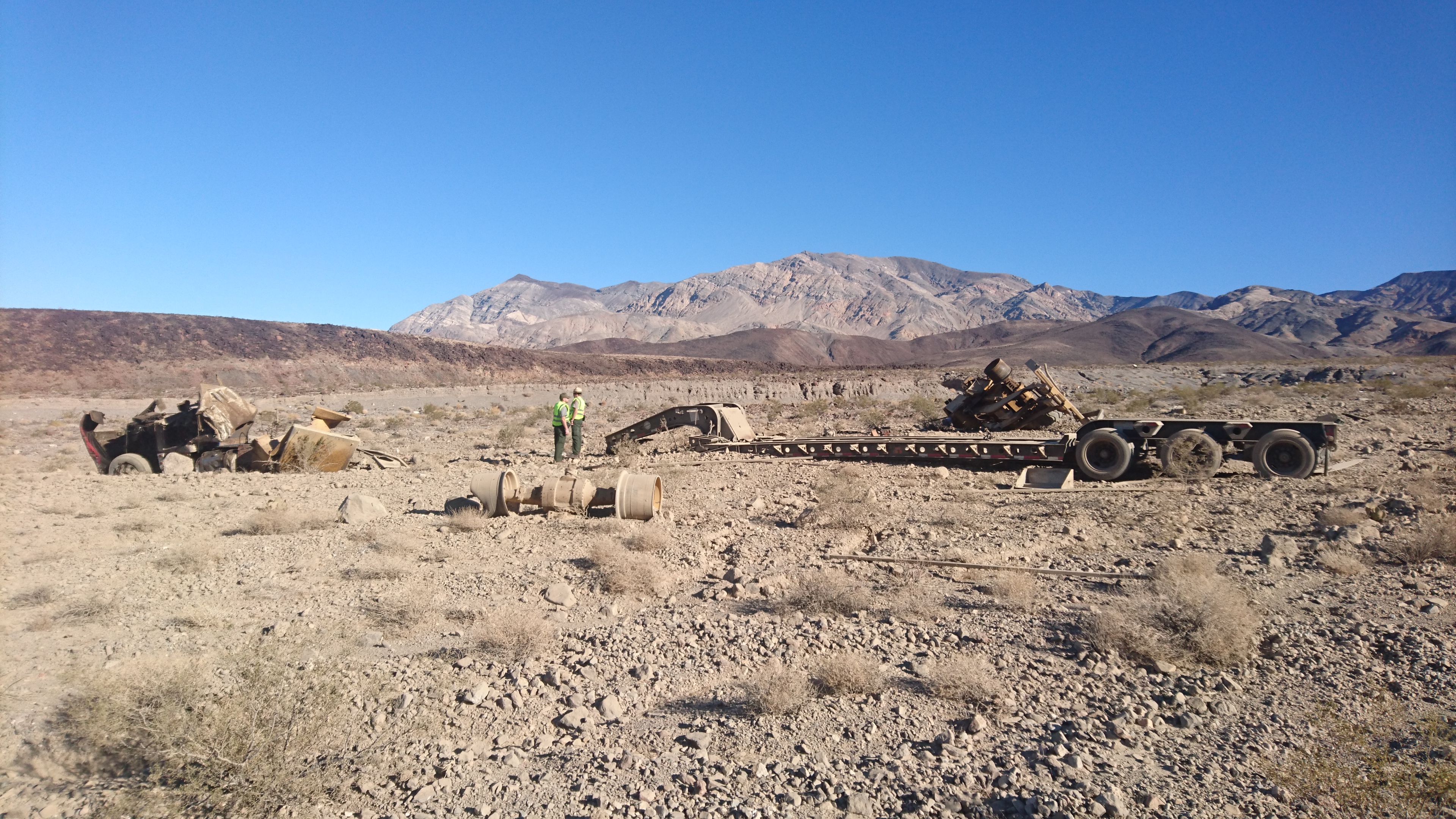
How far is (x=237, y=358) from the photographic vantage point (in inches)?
2512

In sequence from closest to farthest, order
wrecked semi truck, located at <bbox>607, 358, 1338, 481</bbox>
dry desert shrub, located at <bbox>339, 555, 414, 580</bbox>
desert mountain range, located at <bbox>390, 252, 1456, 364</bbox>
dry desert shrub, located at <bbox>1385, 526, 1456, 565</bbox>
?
1. dry desert shrub, located at <bbox>1385, 526, 1456, 565</bbox>
2. dry desert shrub, located at <bbox>339, 555, 414, 580</bbox>
3. wrecked semi truck, located at <bbox>607, 358, 1338, 481</bbox>
4. desert mountain range, located at <bbox>390, 252, 1456, 364</bbox>

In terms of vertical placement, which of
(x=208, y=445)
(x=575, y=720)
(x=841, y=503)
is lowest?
(x=575, y=720)

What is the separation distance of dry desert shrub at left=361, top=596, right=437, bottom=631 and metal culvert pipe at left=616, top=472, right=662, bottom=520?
3.15 metres

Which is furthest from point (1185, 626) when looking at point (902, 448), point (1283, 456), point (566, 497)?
point (902, 448)

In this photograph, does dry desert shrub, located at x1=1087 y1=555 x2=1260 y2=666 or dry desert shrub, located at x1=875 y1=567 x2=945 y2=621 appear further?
dry desert shrub, located at x1=875 y1=567 x2=945 y2=621

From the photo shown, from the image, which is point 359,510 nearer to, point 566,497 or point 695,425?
point 566,497

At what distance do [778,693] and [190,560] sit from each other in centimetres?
662

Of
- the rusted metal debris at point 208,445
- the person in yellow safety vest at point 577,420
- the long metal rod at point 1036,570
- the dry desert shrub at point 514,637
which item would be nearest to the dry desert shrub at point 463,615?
the dry desert shrub at point 514,637

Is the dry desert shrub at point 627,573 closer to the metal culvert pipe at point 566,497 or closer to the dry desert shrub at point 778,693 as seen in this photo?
the metal culvert pipe at point 566,497

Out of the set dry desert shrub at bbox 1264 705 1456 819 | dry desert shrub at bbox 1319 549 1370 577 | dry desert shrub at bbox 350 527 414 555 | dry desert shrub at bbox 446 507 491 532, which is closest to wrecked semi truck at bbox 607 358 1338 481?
dry desert shrub at bbox 1319 549 1370 577

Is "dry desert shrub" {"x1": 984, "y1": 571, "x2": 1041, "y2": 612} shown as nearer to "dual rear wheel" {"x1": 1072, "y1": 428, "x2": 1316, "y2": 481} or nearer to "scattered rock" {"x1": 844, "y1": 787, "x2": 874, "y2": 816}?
"scattered rock" {"x1": 844, "y1": 787, "x2": 874, "y2": 816}

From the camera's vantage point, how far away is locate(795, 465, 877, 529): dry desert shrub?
30.5 feet

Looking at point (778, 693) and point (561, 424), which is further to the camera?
point (561, 424)

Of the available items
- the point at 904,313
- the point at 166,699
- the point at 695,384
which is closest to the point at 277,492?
the point at 166,699
